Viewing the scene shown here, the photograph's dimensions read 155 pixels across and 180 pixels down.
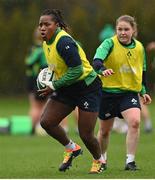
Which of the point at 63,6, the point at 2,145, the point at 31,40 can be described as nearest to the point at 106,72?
the point at 2,145

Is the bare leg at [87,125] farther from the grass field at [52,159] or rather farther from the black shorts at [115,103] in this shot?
the black shorts at [115,103]

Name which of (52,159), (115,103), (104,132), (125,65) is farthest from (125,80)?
(52,159)

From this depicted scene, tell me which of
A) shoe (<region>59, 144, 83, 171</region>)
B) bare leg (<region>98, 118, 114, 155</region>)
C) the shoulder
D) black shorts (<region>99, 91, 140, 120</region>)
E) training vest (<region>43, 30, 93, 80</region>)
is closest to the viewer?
the shoulder

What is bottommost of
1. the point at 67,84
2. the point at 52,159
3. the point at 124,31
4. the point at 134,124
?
the point at 52,159

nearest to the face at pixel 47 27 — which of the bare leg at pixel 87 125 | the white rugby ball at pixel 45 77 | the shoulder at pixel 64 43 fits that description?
the shoulder at pixel 64 43

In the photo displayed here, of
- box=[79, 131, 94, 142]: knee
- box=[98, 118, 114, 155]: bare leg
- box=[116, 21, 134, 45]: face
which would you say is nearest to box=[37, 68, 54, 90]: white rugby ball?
box=[79, 131, 94, 142]: knee

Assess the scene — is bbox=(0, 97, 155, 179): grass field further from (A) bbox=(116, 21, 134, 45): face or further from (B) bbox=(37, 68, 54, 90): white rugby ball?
(A) bbox=(116, 21, 134, 45): face

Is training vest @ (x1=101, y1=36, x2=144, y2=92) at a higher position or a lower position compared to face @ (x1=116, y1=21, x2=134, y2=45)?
lower

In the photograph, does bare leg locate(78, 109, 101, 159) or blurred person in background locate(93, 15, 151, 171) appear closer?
bare leg locate(78, 109, 101, 159)

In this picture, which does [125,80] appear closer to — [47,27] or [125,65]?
[125,65]

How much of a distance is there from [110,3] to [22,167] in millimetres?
20774

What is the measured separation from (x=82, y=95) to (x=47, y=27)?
0.92 m

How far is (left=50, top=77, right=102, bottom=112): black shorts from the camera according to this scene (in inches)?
397

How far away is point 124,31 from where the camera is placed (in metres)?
10.8
